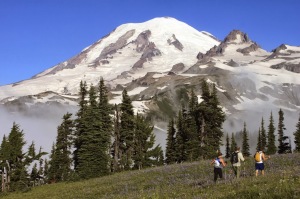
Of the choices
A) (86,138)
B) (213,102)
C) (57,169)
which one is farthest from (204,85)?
(57,169)

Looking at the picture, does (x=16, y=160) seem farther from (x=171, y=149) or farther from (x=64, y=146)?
(x=171, y=149)

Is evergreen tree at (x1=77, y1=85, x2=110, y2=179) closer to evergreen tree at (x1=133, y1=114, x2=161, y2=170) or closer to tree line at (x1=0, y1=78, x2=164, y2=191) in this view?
tree line at (x1=0, y1=78, x2=164, y2=191)

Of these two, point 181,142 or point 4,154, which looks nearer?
point 4,154

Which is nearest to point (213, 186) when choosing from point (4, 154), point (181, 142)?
point (4, 154)

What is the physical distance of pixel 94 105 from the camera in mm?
59000

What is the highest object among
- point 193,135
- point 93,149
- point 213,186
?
point 193,135

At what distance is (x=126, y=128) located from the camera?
215 feet

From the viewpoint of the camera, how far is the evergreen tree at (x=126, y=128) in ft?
213

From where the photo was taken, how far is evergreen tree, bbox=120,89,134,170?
213 ft

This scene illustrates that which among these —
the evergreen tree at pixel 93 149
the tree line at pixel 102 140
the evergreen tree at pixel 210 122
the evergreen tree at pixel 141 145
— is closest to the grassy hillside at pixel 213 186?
the evergreen tree at pixel 93 149

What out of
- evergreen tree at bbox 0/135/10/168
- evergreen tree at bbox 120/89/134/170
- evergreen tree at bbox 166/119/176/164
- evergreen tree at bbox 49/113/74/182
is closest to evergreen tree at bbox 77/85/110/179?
evergreen tree at bbox 120/89/134/170

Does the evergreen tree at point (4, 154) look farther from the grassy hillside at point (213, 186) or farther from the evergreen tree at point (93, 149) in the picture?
the grassy hillside at point (213, 186)

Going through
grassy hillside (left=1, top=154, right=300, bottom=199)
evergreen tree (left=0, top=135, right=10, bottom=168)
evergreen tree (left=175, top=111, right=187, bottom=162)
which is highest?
evergreen tree (left=175, top=111, right=187, bottom=162)

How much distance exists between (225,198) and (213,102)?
181ft
